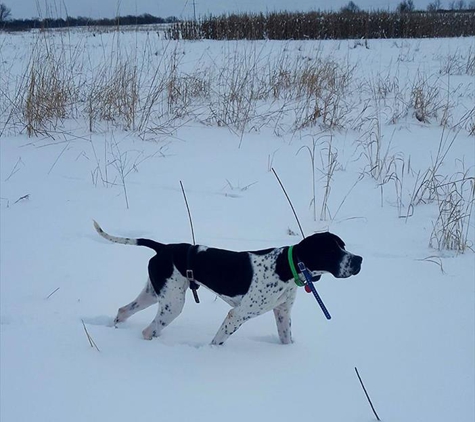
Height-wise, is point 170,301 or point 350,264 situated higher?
point 350,264

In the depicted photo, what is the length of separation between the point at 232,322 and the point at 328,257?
20.4 inches

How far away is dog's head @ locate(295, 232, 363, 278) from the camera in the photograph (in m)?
2.32

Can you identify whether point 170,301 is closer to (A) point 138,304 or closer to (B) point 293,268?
(A) point 138,304

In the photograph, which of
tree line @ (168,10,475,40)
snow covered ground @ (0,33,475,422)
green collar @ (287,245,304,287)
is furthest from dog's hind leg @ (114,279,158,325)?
tree line @ (168,10,475,40)

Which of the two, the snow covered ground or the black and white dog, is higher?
the black and white dog

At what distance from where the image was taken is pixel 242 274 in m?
2.52

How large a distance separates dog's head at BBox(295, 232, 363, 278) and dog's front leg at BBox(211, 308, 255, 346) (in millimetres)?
365

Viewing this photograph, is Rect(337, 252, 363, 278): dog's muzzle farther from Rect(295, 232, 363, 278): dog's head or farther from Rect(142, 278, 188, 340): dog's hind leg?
Rect(142, 278, 188, 340): dog's hind leg

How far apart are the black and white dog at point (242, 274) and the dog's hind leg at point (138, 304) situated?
85 millimetres

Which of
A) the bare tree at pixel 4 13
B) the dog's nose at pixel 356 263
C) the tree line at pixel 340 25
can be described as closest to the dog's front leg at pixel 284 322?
the dog's nose at pixel 356 263

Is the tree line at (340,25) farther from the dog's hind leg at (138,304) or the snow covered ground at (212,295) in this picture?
the dog's hind leg at (138,304)

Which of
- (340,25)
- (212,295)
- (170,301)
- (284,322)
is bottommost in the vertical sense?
(212,295)

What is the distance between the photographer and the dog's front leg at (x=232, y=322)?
249cm

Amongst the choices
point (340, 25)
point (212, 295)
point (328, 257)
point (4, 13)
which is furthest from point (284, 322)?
point (340, 25)
